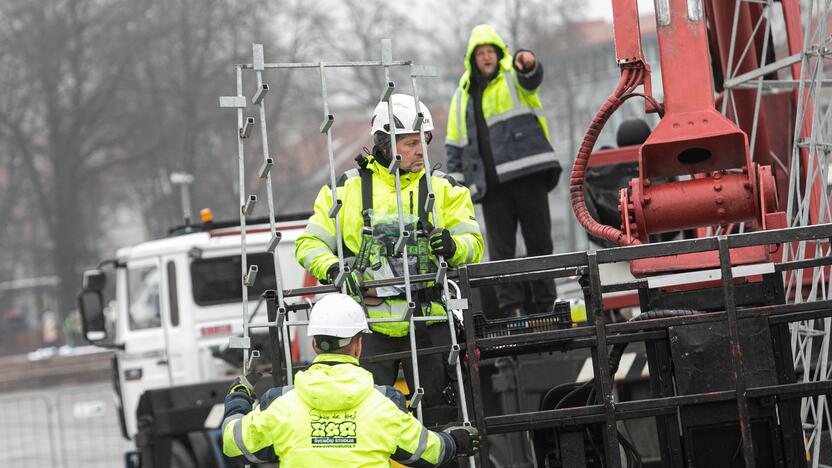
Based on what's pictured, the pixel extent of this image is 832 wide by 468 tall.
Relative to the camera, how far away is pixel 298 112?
167 ft

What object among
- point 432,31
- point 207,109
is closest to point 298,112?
point 207,109

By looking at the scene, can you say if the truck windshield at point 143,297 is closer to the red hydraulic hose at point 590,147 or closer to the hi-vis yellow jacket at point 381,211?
the red hydraulic hose at point 590,147

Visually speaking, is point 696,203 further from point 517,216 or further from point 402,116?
point 517,216

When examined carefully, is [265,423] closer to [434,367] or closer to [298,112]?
[434,367]

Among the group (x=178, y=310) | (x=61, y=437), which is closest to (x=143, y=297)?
(x=178, y=310)

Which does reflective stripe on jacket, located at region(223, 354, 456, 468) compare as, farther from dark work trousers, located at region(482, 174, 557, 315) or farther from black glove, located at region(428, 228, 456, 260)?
dark work trousers, located at region(482, 174, 557, 315)

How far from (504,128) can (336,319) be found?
4075mm

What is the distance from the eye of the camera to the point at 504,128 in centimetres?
899

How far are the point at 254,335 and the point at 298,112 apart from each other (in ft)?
131

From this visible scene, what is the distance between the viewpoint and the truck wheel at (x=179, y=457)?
11453 mm

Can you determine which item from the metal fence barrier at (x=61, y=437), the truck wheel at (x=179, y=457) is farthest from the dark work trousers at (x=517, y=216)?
the metal fence barrier at (x=61, y=437)

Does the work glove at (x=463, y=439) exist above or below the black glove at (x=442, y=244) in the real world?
below

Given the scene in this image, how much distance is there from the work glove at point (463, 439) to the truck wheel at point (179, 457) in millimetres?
6280

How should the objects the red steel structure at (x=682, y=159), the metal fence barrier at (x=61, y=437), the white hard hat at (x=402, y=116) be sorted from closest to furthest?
the white hard hat at (x=402, y=116)
the red steel structure at (x=682, y=159)
the metal fence barrier at (x=61, y=437)
